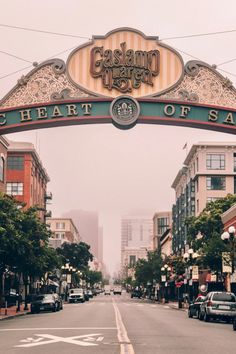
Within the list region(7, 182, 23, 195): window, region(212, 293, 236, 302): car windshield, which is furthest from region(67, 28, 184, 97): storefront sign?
region(7, 182, 23, 195): window

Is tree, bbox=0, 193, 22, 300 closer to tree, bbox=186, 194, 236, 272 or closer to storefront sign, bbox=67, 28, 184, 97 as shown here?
storefront sign, bbox=67, 28, 184, 97

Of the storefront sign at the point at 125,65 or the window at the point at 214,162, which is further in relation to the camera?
the window at the point at 214,162

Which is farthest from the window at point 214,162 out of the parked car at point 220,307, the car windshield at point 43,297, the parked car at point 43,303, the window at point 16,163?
the parked car at point 220,307

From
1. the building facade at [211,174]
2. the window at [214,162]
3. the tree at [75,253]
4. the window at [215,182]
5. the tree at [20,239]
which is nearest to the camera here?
the tree at [20,239]

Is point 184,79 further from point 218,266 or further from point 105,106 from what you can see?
point 218,266

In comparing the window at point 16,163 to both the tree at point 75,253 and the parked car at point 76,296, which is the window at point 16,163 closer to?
the parked car at point 76,296

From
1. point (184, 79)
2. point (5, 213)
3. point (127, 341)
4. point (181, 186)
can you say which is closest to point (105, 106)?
point (184, 79)

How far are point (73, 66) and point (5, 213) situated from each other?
1918 cm

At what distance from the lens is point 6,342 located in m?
19.1

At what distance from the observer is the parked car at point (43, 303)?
48.9 m

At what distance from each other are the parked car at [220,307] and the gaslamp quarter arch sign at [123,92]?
1614 cm

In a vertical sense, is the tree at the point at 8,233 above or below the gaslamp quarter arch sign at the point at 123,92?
below

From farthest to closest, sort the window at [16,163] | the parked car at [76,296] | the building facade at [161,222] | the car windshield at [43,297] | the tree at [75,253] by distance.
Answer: the building facade at [161,222]
the tree at [75,253]
the window at [16,163]
the parked car at [76,296]
the car windshield at [43,297]

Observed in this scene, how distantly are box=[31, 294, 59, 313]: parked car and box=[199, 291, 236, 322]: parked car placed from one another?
682 inches
